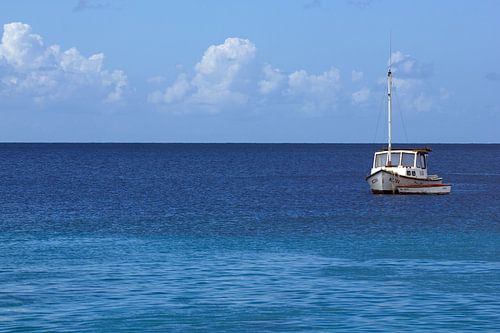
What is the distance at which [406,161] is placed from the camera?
289 ft

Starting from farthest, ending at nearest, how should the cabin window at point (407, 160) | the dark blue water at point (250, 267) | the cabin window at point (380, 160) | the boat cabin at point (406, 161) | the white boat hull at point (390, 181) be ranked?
1. the cabin window at point (380, 160)
2. the cabin window at point (407, 160)
3. the boat cabin at point (406, 161)
4. the white boat hull at point (390, 181)
5. the dark blue water at point (250, 267)

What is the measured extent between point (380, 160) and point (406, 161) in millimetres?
3094

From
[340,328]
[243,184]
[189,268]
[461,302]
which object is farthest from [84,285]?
[243,184]

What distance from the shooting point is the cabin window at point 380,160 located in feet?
293

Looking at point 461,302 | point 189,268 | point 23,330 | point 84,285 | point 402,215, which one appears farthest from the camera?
point 402,215

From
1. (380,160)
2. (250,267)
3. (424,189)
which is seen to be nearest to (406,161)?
(380,160)

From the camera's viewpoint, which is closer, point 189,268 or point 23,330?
point 23,330

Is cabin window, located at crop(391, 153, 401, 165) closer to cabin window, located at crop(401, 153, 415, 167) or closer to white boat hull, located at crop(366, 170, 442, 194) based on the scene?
cabin window, located at crop(401, 153, 415, 167)

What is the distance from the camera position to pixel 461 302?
3256 cm

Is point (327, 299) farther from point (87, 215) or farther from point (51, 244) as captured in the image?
point (87, 215)

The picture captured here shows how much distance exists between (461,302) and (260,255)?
554 inches

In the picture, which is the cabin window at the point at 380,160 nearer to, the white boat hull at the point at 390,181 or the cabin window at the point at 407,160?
the white boat hull at the point at 390,181

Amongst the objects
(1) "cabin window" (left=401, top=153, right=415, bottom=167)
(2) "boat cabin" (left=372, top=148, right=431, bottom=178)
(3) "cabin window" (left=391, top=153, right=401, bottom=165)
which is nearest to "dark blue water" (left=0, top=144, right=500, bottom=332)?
(2) "boat cabin" (left=372, top=148, right=431, bottom=178)

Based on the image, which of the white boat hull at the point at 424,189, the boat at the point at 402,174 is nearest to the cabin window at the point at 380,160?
the boat at the point at 402,174
